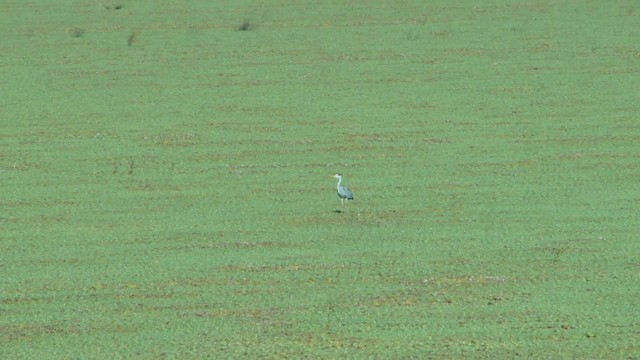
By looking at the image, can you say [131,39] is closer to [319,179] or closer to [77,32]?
[77,32]

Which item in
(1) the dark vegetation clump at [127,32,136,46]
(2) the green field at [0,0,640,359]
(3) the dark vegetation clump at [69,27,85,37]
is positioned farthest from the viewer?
(3) the dark vegetation clump at [69,27,85,37]

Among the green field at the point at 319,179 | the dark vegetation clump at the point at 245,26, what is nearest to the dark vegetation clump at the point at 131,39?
the green field at the point at 319,179

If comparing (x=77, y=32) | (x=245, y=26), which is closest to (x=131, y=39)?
(x=77, y=32)

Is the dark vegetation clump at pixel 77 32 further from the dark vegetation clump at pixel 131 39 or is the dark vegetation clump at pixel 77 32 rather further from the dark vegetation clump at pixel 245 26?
the dark vegetation clump at pixel 245 26

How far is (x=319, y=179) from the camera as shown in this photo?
11203mm

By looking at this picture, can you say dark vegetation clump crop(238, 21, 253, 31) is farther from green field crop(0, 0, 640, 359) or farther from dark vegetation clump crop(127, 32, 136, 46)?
dark vegetation clump crop(127, 32, 136, 46)

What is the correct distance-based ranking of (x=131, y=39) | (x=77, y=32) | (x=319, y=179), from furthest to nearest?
(x=77, y=32) → (x=131, y=39) → (x=319, y=179)

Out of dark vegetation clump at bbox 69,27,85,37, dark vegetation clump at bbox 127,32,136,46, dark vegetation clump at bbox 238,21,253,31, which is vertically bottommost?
dark vegetation clump at bbox 69,27,85,37

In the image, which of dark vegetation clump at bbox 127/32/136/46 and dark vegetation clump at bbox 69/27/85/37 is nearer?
dark vegetation clump at bbox 127/32/136/46

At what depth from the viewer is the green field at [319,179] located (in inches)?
298

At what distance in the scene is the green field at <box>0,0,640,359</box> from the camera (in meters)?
7.56

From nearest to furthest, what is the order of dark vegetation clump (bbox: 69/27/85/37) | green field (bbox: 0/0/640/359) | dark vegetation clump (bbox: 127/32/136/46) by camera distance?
1. green field (bbox: 0/0/640/359)
2. dark vegetation clump (bbox: 127/32/136/46)
3. dark vegetation clump (bbox: 69/27/85/37)

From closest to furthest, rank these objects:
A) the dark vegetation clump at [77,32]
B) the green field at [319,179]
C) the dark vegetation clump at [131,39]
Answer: the green field at [319,179] → the dark vegetation clump at [131,39] → the dark vegetation clump at [77,32]

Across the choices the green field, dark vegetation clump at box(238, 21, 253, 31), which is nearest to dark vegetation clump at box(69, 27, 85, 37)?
the green field
